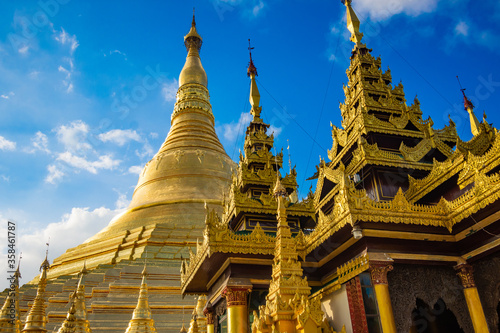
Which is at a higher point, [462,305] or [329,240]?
[329,240]

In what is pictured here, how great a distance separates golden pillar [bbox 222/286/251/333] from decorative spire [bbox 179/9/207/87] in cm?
3092

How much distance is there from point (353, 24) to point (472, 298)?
1293 centimetres

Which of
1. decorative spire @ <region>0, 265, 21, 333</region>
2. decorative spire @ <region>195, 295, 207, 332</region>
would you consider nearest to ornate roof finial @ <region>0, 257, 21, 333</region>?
decorative spire @ <region>0, 265, 21, 333</region>

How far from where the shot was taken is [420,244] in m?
8.59

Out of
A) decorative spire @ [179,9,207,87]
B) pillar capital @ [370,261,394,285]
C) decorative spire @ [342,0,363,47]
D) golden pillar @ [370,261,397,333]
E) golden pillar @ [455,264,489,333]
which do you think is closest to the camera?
golden pillar @ [370,261,397,333]

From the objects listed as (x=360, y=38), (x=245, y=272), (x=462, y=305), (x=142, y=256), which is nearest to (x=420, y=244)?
(x=462, y=305)

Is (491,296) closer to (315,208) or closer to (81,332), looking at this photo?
(315,208)

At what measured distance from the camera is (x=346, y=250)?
29.0 ft

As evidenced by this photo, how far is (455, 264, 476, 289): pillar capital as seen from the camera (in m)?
8.58

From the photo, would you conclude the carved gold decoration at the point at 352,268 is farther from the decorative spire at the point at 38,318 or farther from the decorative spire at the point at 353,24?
the decorative spire at the point at 353,24

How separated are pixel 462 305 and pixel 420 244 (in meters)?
1.59

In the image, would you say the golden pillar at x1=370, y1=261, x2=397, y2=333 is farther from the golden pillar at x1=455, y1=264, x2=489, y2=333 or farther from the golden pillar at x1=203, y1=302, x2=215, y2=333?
the golden pillar at x1=203, y1=302, x2=215, y2=333

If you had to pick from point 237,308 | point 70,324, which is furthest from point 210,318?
point 70,324

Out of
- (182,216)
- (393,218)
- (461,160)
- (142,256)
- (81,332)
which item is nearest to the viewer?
(393,218)
